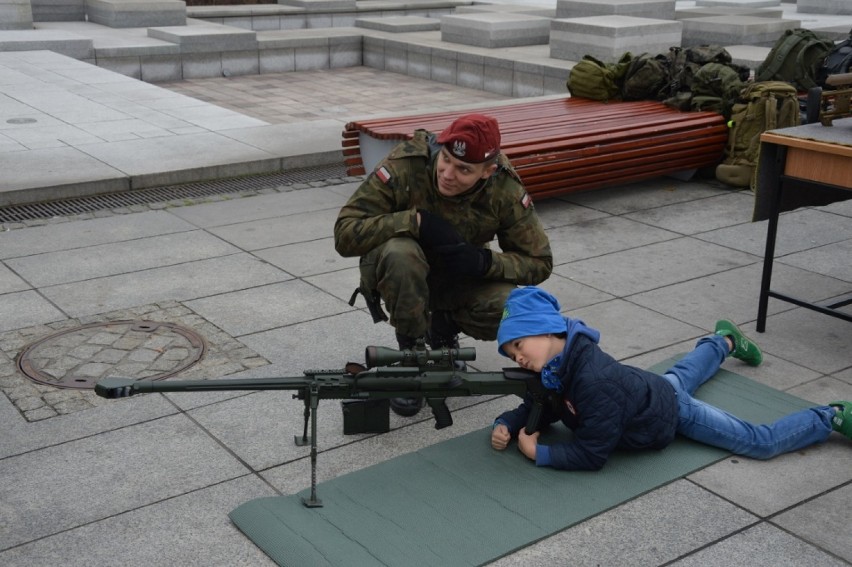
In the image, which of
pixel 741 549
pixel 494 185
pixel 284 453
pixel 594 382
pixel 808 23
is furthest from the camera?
pixel 808 23

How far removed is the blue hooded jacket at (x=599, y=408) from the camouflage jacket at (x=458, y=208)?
1.86 ft

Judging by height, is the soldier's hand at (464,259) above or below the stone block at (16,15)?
below

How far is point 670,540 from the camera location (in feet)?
11.7

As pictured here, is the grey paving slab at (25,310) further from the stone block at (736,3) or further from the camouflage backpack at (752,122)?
the stone block at (736,3)

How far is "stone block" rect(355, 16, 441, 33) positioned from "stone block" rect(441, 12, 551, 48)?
1534mm

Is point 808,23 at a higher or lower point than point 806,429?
higher

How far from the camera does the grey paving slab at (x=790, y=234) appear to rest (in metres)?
7.03

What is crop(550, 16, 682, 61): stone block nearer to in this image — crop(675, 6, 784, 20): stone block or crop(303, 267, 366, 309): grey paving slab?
crop(675, 6, 784, 20): stone block

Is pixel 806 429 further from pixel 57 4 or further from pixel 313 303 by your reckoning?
pixel 57 4

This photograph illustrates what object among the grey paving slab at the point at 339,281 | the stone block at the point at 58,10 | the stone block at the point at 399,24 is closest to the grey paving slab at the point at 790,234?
the grey paving slab at the point at 339,281

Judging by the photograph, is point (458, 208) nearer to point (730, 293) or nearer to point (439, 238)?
point (439, 238)

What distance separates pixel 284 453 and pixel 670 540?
5.12 feet

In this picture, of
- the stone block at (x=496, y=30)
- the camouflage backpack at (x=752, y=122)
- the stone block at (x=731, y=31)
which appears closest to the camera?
the camouflage backpack at (x=752, y=122)

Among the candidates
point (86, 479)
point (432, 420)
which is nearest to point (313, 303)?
point (432, 420)
